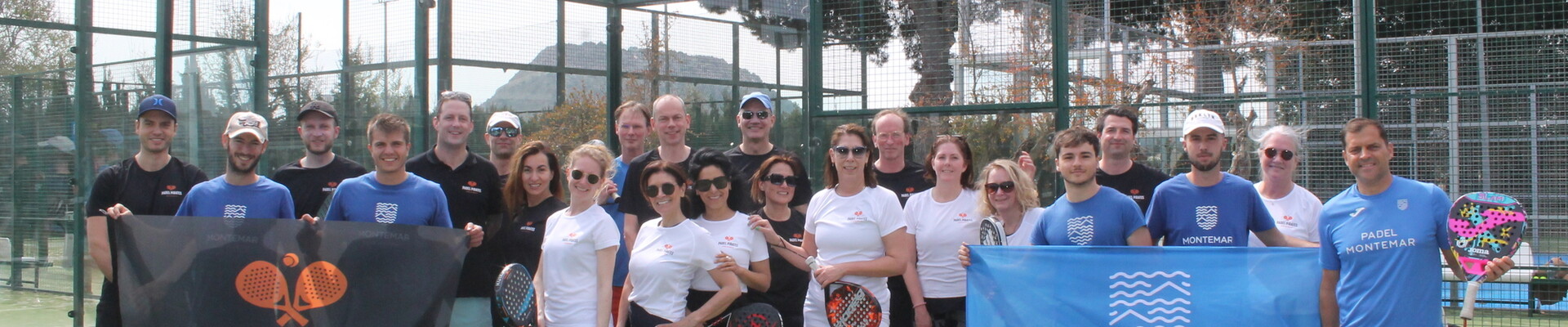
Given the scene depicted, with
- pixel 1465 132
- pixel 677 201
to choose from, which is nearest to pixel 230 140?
pixel 677 201

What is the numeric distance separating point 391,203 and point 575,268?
3.12 ft

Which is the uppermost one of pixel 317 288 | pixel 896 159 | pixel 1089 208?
pixel 896 159

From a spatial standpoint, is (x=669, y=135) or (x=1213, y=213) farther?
(x=669, y=135)

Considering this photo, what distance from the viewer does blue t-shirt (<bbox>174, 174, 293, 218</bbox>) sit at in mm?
5223

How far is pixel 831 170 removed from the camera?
5.35 m

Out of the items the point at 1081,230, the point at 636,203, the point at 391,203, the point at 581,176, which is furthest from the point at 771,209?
the point at 391,203

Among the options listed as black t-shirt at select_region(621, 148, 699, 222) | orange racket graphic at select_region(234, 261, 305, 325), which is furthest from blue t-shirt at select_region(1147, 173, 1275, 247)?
orange racket graphic at select_region(234, 261, 305, 325)

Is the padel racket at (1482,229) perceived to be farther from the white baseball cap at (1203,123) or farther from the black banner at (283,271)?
the black banner at (283,271)

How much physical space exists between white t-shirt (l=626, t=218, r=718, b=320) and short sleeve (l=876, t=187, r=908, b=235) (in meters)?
0.74

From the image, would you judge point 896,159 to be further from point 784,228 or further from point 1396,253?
point 1396,253

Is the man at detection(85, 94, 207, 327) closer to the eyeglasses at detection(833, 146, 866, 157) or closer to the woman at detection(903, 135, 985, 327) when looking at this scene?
the eyeglasses at detection(833, 146, 866, 157)

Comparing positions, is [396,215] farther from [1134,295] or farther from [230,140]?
A: [1134,295]

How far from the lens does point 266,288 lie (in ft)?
16.4

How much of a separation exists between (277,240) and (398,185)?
21.8 inches
